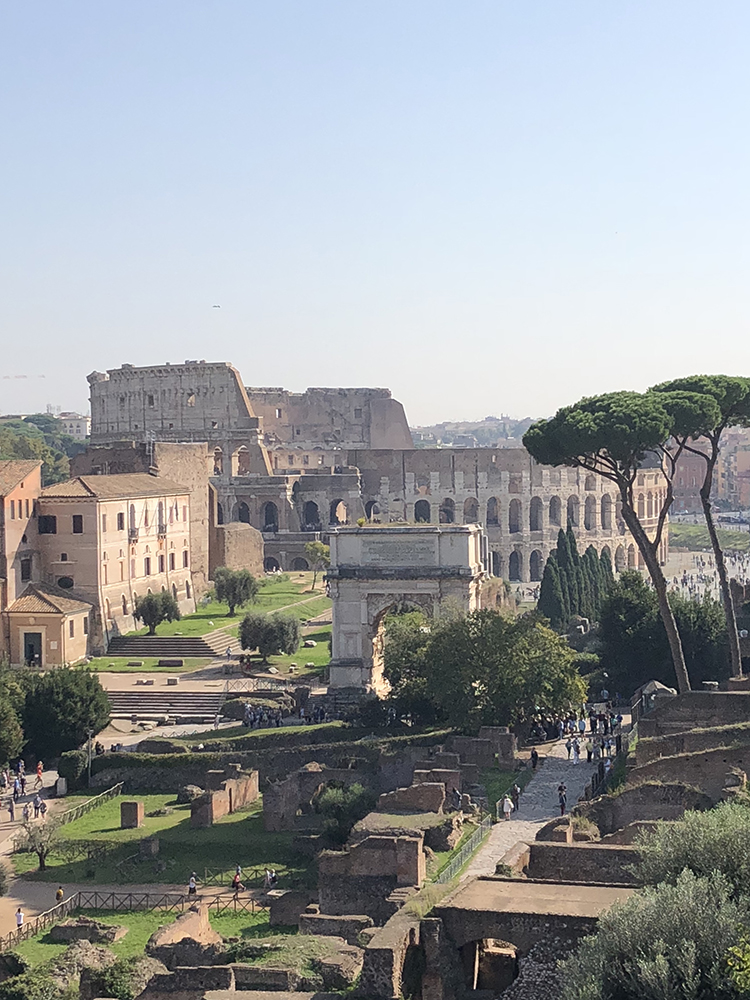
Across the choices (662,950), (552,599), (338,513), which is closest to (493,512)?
(338,513)

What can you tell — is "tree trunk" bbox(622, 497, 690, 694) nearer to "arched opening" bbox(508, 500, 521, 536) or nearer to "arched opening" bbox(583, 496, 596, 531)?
"arched opening" bbox(508, 500, 521, 536)

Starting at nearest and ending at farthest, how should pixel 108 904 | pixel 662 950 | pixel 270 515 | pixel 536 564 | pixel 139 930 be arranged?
pixel 662 950 < pixel 139 930 < pixel 108 904 < pixel 270 515 < pixel 536 564

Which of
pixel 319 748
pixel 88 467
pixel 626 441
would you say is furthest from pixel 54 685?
pixel 88 467

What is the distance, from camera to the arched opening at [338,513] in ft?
279

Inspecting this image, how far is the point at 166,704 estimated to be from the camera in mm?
40375

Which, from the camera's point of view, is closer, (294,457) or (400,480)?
(400,480)

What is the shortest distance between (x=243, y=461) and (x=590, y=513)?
21235 mm

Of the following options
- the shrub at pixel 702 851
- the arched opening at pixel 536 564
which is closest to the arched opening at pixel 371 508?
the arched opening at pixel 536 564

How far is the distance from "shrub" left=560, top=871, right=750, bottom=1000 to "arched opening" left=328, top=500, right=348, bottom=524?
7069cm

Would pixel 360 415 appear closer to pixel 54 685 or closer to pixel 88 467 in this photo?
pixel 88 467

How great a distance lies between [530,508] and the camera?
86.6 metres

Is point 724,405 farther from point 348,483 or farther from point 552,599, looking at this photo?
point 348,483

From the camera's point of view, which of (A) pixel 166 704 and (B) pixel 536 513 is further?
(B) pixel 536 513

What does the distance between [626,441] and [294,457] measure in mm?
67522
